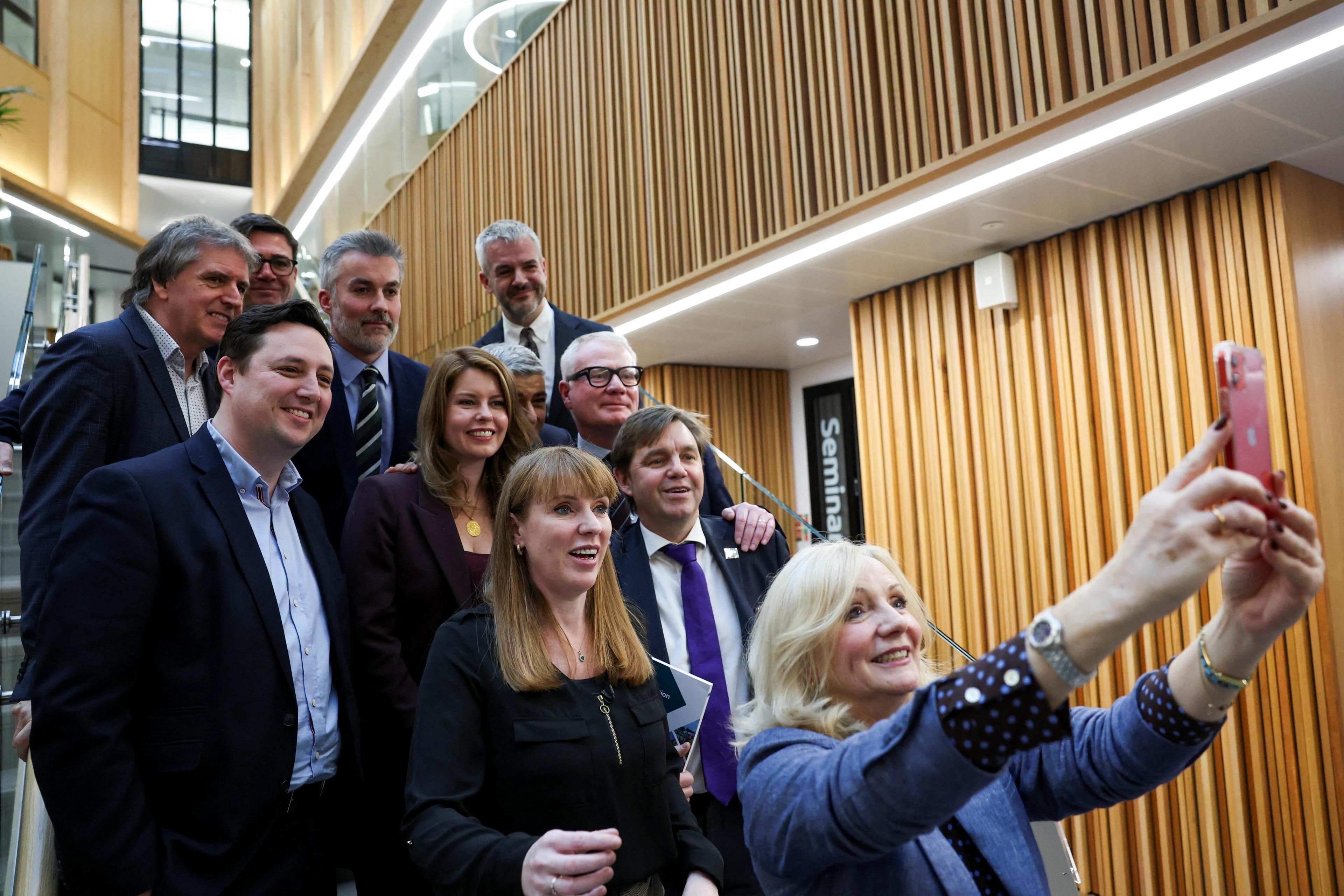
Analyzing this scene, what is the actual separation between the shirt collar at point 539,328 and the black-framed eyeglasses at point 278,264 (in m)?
0.81

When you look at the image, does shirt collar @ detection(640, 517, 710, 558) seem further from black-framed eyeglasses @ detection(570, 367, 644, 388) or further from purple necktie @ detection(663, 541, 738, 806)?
black-framed eyeglasses @ detection(570, 367, 644, 388)

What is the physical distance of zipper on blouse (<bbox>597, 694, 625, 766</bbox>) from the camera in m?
1.68

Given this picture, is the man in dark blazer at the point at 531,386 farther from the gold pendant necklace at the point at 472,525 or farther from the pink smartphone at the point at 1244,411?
the pink smartphone at the point at 1244,411

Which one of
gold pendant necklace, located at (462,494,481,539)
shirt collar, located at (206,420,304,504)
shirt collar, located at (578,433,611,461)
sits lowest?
gold pendant necklace, located at (462,494,481,539)

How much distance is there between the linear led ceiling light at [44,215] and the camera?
11.3 meters

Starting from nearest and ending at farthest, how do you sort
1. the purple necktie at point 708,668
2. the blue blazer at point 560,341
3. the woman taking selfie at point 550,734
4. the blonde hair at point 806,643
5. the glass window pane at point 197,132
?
1. the blonde hair at point 806,643
2. the woman taking selfie at point 550,734
3. the purple necktie at point 708,668
4. the blue blazer at point 560,341
5. the glass window pane at point 197,132

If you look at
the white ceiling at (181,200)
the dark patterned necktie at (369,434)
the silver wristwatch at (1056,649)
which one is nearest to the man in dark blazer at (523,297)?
the dark patterned necktie at (369,434)

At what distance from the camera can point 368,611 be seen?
212 centimetres

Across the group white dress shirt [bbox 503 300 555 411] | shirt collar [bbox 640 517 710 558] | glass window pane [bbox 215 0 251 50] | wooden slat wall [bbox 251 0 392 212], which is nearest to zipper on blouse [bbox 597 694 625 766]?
shirt collar [bbox 640 517 710 558]

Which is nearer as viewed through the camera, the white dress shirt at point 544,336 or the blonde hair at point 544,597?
the blonde hair at point 544,597

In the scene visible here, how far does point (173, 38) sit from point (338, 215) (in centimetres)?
581

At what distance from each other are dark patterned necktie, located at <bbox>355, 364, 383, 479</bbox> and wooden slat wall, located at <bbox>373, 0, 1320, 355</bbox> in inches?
108

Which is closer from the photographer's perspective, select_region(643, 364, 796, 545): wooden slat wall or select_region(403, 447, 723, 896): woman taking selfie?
select_region(403, 447, 723, 896): woman taking selfie

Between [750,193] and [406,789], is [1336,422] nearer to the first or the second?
[750,193]
